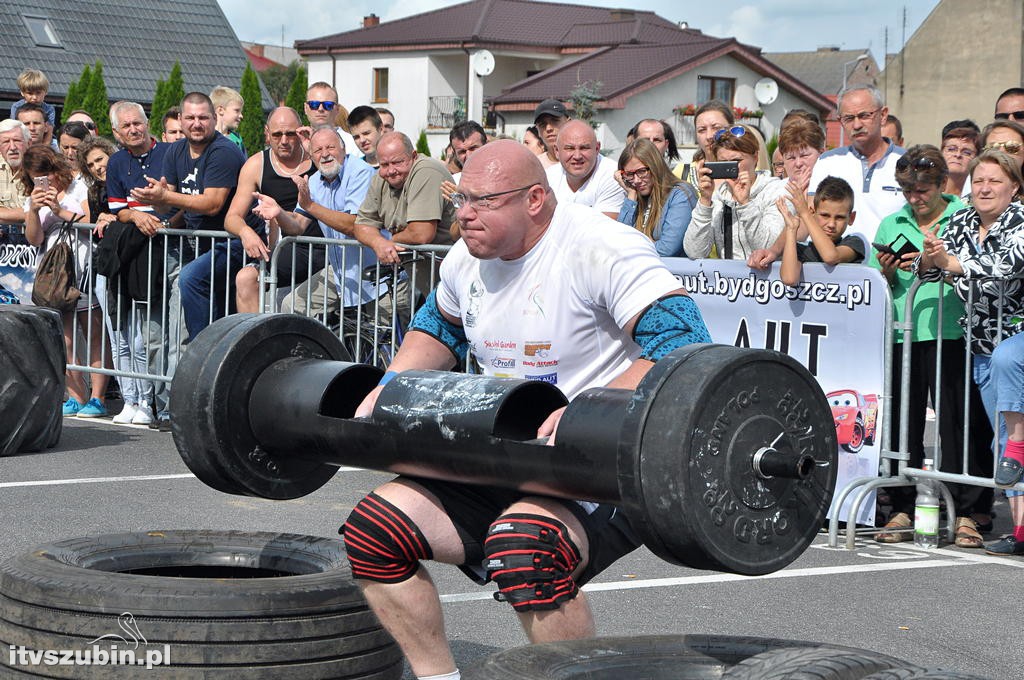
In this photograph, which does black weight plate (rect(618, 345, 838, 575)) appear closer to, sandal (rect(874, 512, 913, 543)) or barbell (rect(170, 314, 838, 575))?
barbell (rect(170, 314, 838, 575))

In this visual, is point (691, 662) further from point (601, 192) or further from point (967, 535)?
point (601, 192)

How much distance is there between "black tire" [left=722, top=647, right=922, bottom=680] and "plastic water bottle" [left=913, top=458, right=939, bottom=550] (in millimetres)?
4407

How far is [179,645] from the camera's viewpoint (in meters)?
3.72

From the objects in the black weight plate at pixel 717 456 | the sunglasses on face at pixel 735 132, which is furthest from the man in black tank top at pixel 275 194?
the black weight plate at pixel 717 456

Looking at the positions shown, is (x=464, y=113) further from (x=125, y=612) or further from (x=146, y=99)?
(x=125, y=612)

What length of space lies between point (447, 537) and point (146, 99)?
49.3m

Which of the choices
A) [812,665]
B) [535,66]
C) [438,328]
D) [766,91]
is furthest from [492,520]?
[535,66]

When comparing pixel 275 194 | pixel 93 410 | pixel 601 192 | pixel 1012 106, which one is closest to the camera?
pixel 601 192

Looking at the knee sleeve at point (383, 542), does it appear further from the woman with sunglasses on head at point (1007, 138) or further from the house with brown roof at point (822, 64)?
the house with brown roof at point (822, 64)

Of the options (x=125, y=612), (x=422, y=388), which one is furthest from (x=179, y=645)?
(x=422, y=388)

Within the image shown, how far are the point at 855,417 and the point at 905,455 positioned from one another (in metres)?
0.33

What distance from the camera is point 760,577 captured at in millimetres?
6414

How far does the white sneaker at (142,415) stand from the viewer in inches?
424

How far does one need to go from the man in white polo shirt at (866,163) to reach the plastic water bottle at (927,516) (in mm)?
1600
